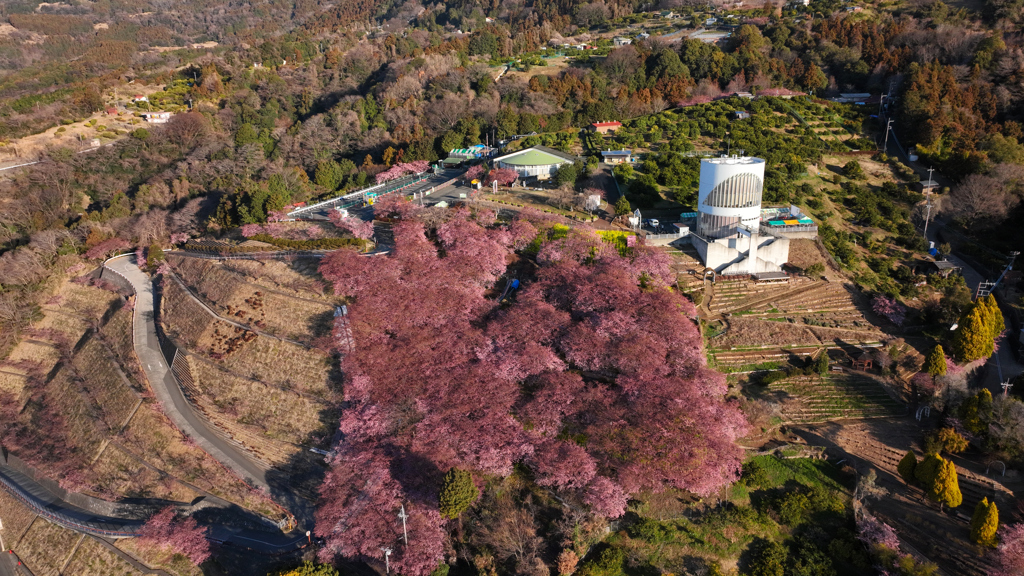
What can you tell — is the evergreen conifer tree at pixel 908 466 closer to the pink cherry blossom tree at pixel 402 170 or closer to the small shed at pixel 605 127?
the small shed at pixel 605 127

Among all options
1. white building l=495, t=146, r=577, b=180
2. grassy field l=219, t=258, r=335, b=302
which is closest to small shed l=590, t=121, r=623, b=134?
white building l=495, t=146, r=577, b=180

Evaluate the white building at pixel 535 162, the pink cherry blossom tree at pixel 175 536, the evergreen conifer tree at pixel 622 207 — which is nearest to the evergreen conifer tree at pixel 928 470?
the evergreen conifer tree at pixel 622 207

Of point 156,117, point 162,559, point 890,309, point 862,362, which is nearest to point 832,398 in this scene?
point 862,362

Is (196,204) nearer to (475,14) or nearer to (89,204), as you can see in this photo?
(89,204)

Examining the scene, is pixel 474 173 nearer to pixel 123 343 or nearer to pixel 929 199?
pixel 123 343

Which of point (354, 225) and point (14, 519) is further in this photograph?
point (354, 225)

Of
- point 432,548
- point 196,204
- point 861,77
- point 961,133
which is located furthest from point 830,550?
point 861,77
